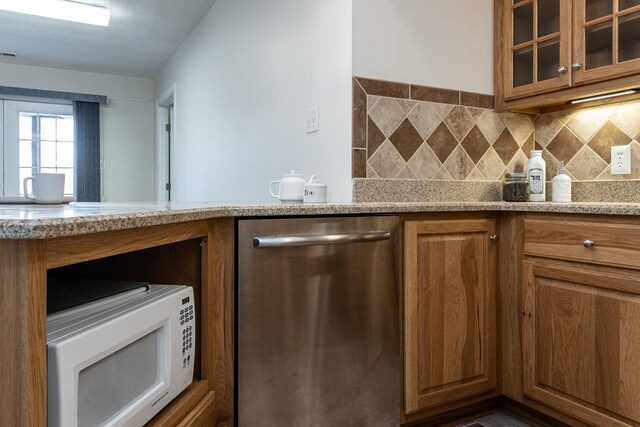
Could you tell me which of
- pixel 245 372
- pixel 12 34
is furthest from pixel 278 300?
pixel 12 34

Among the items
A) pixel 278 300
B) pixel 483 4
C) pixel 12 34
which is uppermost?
pixel 12 34

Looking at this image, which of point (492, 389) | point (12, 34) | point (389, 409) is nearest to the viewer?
point (389, 409)

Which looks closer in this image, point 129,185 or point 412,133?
point 412,133

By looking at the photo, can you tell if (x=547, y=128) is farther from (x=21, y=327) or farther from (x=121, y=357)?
(x=21, y=327)

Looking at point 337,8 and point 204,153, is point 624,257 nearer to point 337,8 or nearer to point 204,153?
point 337,8

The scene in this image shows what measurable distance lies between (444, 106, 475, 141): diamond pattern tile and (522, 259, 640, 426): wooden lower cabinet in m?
0.76

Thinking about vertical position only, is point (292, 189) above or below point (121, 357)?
above

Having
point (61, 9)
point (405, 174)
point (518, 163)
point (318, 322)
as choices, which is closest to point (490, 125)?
point (518, 163)

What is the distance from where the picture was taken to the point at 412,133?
212cm

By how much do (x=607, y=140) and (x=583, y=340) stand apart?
3.52 ft

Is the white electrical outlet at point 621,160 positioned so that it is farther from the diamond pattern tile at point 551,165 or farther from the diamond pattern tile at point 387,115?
the diamond pattern tile at point 387,115

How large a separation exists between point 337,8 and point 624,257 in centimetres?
152

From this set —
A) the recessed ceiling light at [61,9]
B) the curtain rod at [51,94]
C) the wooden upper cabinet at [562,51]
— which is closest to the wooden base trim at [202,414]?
the wooden upper cabinet at [562,51]

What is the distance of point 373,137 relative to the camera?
2012 mm
